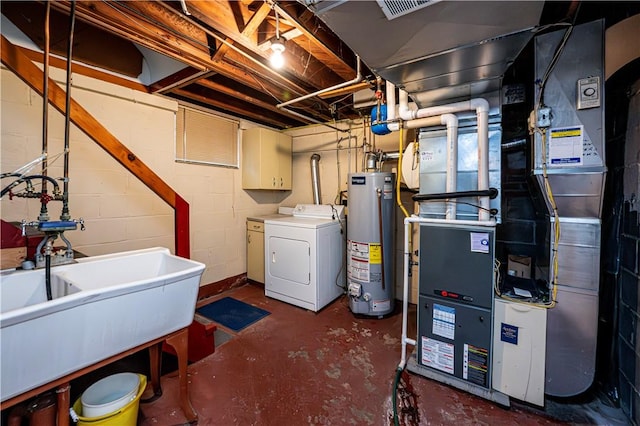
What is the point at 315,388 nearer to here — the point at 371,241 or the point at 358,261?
the point at 358,261

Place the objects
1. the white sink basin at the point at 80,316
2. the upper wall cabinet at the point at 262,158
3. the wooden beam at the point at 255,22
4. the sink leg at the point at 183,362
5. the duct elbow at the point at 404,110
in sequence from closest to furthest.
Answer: the white sink basin at the point at 80,316 → the sink leg at the point at 183,362 → the wooden beam at the point at 255,22 → the duct elbow at the point at 404,110 → the upper wall cabinet at the point at 262,158

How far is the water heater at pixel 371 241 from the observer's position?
2.70 metres

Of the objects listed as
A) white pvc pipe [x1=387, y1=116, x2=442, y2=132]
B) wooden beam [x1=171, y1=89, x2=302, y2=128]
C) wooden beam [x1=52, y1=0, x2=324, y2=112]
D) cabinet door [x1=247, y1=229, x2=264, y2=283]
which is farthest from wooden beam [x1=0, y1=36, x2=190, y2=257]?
white pvc pipe [x1=387, y1=116, x2=442, y2=132]

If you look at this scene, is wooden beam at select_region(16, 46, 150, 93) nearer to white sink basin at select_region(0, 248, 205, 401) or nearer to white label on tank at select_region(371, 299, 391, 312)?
white sink basin at select_region(0, 248, 205, 401)

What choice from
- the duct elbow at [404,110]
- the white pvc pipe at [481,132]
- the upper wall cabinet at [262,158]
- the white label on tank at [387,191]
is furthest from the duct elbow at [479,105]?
the upper wall cabinet at [262,158]

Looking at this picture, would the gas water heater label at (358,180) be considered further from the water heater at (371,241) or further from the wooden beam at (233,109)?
the wooden beam at (233,109)

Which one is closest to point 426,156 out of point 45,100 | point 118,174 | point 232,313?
point 45,100

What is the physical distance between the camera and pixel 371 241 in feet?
8.88

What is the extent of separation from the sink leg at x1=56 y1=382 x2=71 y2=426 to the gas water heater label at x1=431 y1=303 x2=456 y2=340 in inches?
79.4

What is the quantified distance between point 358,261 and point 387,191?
79cm

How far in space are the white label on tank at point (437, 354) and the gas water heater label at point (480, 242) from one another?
0.70 m

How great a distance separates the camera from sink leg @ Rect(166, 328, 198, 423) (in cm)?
140

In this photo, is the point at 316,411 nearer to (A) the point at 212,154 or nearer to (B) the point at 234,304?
(B) the point at 234,304

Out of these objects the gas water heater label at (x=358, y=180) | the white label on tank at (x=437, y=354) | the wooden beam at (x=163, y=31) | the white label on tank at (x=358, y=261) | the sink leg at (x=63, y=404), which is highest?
the wooden beam at (x=163, y=31)
